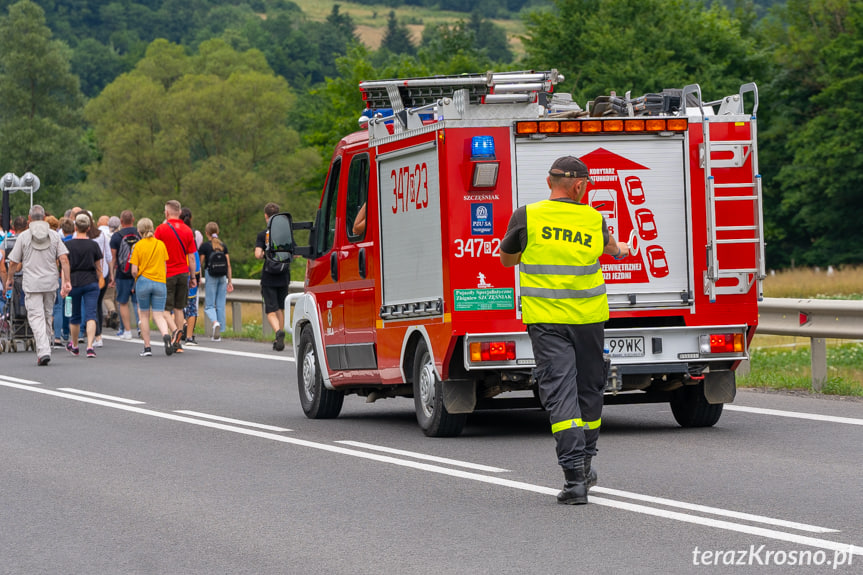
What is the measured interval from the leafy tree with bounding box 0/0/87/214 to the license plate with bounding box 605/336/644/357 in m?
87.9

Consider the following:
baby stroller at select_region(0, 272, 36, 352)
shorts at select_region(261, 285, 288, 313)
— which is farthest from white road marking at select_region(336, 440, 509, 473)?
baby stroller at select_region(0, 272, 36, 352)

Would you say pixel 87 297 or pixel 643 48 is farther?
pixel 643 48

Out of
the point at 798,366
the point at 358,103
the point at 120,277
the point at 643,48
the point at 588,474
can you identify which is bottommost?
the point at 798,366

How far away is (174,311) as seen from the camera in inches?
842

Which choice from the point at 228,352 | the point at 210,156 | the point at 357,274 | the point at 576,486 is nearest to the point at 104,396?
the point at 357,274

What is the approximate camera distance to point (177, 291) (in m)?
21.2

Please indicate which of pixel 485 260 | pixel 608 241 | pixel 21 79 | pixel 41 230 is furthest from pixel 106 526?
pixel 21 79

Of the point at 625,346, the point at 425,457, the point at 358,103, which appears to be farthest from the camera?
the point at 358,103

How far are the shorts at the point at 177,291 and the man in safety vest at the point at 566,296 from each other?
1354 cm

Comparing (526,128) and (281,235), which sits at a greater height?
(526,128)

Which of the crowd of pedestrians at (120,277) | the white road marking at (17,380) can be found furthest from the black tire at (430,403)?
the crowd of pedestrians at (120,277)

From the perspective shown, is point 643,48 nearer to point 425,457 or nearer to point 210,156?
point 210,156

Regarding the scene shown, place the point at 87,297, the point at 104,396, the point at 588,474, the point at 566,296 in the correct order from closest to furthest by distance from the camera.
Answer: the point at 588,474
the point at 566,296
the point at 104,396
the point at 87,297

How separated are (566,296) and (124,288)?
16.6 meters
